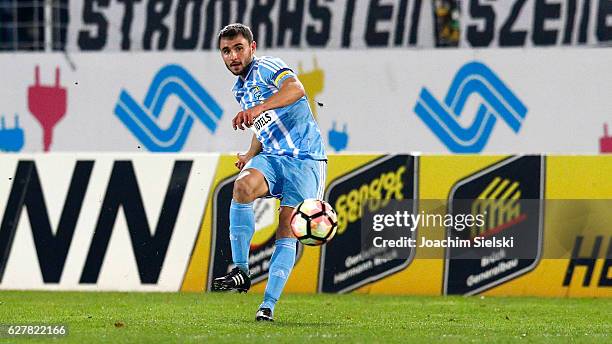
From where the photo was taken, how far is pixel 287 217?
28.9 feet

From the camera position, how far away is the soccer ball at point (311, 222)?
28.0 ft

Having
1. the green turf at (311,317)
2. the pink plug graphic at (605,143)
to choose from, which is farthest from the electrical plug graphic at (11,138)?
the pink plug graphic at (605,143)

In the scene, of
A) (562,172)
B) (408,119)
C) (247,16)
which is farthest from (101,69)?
(562,172)

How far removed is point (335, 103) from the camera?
701 inches

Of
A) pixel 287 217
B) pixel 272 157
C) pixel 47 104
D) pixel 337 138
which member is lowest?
pixel 337 138

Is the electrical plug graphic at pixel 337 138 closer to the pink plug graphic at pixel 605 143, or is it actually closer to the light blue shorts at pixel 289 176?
the pink plug graphic at pixel 605 143

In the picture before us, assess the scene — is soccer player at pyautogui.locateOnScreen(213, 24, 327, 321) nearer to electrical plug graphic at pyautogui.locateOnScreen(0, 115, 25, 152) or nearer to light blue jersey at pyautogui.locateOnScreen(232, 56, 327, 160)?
light blue jersey at pyautogui.locateOnScreen(232, 56, 327, 160)

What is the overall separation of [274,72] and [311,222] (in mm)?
972

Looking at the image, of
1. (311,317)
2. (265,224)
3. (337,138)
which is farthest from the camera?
(337,138)

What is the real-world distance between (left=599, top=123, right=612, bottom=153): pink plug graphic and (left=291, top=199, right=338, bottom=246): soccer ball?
9.29m

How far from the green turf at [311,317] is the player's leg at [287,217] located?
0.19 m

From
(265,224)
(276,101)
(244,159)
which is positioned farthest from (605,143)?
(276,101)

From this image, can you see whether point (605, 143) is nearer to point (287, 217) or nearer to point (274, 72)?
point (287, 217)

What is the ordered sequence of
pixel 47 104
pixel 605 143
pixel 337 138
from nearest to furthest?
pixel 605 143 < pixel 337 138 < pixel 47 104
